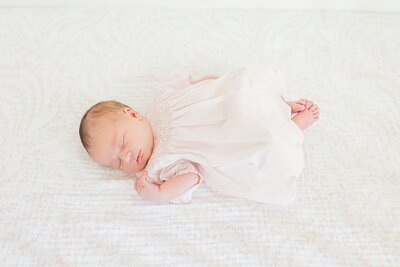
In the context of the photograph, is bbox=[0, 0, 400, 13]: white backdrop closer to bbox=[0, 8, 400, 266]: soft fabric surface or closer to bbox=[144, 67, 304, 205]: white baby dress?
bbox=[0, 8, 400, 266]: soft fabric surface

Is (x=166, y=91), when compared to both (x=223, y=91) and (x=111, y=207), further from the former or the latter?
(x=111, y=207)

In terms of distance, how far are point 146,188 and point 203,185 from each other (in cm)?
15

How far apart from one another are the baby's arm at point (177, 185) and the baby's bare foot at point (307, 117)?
1.02ft

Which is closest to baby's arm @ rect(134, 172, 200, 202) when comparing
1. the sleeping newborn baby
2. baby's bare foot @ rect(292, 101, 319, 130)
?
the sleeping newborn baby

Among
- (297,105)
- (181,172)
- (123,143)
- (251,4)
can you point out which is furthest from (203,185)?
(251,4)

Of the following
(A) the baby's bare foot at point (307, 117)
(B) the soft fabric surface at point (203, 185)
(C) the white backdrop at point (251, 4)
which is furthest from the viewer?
(C) the white backdrop at point (251, 4)

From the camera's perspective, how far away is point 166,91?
121 cm

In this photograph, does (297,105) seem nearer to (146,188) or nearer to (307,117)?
(307,117)

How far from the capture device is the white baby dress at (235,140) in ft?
3.33

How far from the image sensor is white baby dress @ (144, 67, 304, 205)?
101 cm

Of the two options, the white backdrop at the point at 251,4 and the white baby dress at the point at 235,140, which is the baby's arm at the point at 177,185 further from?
the white backdrop at the point at 251,4

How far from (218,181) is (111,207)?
27 cm

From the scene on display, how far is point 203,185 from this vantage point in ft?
3.64

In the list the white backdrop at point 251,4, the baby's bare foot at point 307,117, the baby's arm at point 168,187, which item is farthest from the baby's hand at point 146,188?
the white backdrop at point 251,4
